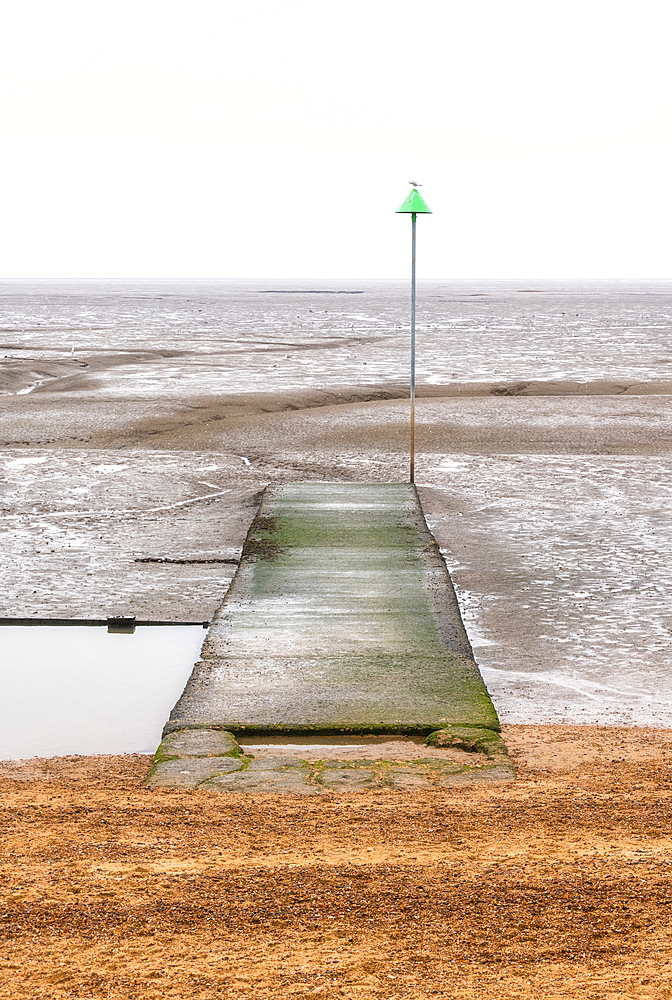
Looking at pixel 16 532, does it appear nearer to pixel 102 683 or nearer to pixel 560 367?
pixel 102 683

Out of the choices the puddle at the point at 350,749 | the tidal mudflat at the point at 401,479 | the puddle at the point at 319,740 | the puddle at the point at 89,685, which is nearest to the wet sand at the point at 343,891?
the puddle at the point at 350,749

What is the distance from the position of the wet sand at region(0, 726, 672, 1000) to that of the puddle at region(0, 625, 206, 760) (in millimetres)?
996

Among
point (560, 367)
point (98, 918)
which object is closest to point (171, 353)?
point (560, 367)

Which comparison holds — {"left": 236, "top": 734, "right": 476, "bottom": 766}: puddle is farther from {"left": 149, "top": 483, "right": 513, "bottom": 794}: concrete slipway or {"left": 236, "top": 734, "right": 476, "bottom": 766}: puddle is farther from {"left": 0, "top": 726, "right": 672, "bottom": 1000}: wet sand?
{"left": 0, "top": 726, "right": 672, "bottom": 1000}: wet sand

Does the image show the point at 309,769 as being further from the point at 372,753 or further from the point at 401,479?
the point at 401,479

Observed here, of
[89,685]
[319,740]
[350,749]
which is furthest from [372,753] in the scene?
[89,685]

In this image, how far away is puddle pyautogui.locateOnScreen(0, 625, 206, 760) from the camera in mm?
6543

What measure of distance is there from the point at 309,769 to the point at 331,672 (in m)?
1.35

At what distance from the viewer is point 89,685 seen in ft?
24.5

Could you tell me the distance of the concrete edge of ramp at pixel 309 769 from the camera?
213 inches

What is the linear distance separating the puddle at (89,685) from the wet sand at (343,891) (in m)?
1.00

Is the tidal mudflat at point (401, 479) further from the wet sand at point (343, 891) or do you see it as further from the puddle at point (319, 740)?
the wet sand at point (343, 891)

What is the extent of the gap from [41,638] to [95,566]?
197cm
